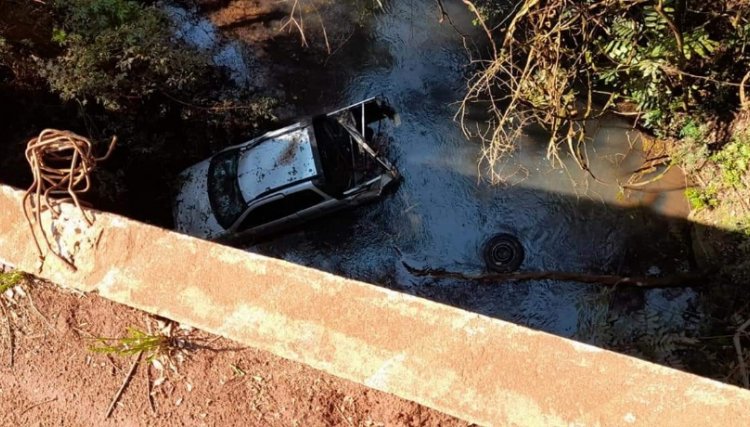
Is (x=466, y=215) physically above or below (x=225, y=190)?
below

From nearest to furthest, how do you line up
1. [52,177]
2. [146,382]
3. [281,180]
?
[52,177], [146,382], [281,180]

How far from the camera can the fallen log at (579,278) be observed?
6.43 m

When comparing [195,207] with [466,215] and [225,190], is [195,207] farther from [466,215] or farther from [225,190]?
[466,215]

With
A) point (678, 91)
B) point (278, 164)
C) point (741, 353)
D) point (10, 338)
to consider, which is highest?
point (678, 91)

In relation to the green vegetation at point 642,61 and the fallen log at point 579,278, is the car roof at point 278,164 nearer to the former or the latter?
the fallen log at point 579,278

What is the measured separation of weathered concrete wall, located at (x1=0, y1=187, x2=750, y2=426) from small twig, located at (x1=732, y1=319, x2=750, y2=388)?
3.30 meters

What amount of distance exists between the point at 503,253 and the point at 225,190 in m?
3.40

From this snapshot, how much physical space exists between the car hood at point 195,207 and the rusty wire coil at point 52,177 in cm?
297

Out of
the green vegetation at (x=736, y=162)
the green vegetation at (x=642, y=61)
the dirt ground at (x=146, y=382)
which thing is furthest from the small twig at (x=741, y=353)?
the dirt ground at (x=146, y=382)

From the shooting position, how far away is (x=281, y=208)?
6.62 m

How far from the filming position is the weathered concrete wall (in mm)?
2672

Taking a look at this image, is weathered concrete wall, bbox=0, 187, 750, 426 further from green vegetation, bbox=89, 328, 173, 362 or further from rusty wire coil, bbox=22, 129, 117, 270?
green vegetation, bbox=89, 328, 173, 362

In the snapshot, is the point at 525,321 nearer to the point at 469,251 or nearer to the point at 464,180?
the point at 469,251

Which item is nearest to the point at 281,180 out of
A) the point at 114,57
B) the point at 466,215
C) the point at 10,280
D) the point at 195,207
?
the point at 195,207
